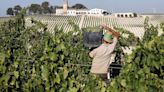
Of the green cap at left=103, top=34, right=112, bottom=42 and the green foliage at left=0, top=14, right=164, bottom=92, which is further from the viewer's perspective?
the green cap at left=103, top=34, right=112, bottom=42

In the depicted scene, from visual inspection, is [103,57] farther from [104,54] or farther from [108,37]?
[108,37]

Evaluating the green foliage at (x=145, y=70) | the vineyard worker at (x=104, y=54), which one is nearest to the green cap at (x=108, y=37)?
the vineyard worker at (x=104, y=54)

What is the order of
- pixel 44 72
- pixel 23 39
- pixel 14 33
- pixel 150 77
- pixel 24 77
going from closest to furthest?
pixel 150 77 → pixel 44 72 → pixel 24 77 → pixel 23 39 → pixel 14 33

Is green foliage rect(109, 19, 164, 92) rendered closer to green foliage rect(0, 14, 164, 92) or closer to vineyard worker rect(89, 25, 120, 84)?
green foliage rect(0, 14, 164, 92)

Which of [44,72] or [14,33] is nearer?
[44,72]

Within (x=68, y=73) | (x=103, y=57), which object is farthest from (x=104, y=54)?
(x=68, y=73)

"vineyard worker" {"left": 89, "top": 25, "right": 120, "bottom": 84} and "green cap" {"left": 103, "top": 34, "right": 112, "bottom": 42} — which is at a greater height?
"green cap" {"left": 103, "top": 34, "right": 112, "bottom": 42}

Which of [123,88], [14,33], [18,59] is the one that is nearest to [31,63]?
[18,59]

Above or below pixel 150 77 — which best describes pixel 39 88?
below

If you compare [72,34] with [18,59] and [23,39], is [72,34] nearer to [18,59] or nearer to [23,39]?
[23,39]

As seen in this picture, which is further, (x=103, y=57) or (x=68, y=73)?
(x=103, y=57)

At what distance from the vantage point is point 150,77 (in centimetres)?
363

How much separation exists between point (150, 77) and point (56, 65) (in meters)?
1.06

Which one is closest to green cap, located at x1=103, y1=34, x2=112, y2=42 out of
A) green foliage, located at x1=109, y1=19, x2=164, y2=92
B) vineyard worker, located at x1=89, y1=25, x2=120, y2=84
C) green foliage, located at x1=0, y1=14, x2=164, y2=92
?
vineyard worker, located at x1=89, y1=25, x2=120, y2=84
